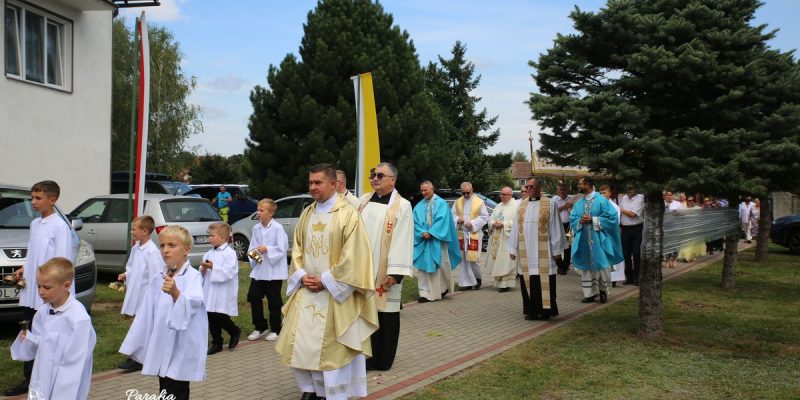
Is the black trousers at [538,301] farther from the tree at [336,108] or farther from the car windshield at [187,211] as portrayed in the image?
the tree at [336,108]

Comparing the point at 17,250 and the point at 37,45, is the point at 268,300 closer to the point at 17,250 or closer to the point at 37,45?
the point at 17,250

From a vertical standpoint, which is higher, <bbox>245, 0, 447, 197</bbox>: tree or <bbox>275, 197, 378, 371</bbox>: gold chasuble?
<bbox>245, 0, 447, 197</bbox>: tree

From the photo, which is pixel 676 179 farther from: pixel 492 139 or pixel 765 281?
pixel 492 139

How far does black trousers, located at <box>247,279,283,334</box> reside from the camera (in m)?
8.04

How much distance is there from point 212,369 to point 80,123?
12050 mm

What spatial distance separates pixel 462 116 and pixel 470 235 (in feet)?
105

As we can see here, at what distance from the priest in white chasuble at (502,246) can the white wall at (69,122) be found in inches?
393

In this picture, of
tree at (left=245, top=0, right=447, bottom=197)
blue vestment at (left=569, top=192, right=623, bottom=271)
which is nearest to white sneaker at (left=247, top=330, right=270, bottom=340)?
blue vestment at (left=569, top=192, right=623, bottom=271)

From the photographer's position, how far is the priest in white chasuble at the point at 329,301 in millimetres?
5145

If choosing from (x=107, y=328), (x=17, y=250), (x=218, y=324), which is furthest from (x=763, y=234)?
(x=17, y=250)

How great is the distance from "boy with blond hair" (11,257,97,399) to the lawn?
2.76m

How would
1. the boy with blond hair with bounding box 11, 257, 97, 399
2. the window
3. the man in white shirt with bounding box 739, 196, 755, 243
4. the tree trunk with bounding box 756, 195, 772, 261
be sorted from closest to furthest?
the boy with blond hair with bounding box 11, 257, 97, 399, the window, the tree trunk with bounding box 756, 195, 772, 261, the man in white shirt with bounding box 739, 196, 755, 243

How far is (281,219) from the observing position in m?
16.6

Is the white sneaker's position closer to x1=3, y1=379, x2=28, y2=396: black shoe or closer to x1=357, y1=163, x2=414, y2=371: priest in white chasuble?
x1=357, y1=163, x2=414, y2=371: priest in white chasuble
